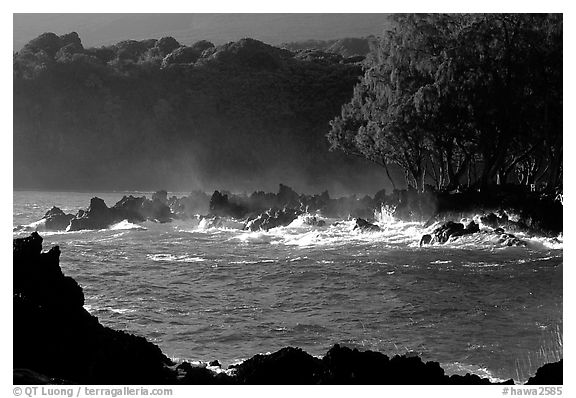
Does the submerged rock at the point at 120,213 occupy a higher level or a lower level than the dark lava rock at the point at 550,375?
higher

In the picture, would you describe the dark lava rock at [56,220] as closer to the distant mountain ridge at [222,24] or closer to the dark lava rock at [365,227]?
the dark lava rock at [365,227]

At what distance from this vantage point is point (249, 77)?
9750 cm

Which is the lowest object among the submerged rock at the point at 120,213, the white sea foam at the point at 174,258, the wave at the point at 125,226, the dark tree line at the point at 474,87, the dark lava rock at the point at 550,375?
the dark lava rock at the point at 550,375

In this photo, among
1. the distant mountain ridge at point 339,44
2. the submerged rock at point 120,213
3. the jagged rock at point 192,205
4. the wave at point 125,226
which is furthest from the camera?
the jagged rock at point 192,205

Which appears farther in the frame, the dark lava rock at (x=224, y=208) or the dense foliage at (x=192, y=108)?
the dense foliage at (x=192, y=108)

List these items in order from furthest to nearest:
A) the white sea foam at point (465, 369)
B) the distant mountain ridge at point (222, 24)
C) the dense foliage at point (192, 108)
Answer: the dense foliage at point (192, 108)
the distant mountain ridge at point (222, 24)
the white sea foam at point (465, 369)

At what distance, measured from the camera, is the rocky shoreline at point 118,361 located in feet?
43.1

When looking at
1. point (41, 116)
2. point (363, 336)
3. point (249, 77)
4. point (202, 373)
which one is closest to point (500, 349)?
point (363, 336)

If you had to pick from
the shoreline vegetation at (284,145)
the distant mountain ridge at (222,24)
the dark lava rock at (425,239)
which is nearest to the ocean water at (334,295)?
the dark lava rock at (425,239)

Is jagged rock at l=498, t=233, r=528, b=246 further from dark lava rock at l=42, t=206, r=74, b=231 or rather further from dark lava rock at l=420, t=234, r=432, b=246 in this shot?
dark lava rock at l=42, t=206, r=74, b=231

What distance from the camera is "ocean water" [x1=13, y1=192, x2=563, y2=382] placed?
57.6ft

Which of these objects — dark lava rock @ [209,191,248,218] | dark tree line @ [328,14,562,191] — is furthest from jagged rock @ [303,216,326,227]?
dark lava rock @ [209,191,248,218]

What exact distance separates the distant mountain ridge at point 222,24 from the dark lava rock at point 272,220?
1784 cm
